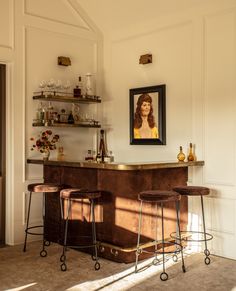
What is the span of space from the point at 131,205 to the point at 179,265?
81 centimetres

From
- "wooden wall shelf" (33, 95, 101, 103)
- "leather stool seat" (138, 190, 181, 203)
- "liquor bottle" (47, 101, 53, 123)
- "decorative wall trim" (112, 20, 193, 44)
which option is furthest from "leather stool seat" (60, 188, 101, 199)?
"decorative wall trim" (112, 20, 193, 44)

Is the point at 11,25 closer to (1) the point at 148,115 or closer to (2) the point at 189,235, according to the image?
(1) the point at 148,115

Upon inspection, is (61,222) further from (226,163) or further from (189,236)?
(226,163)

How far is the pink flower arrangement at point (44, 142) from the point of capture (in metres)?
5.41

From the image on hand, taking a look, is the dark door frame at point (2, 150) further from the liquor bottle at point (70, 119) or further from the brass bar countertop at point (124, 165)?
the liquor bottle at point (70, 119)

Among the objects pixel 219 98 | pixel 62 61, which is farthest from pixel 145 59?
pixel 219 98

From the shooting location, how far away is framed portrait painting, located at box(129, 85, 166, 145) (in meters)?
5.37

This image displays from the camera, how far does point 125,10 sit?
18.6ft

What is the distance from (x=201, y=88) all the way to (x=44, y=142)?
6.98 ft

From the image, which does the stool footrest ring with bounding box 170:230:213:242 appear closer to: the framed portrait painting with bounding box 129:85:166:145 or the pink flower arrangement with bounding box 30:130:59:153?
the framed portrait painting with bounding box 129:85:166:145

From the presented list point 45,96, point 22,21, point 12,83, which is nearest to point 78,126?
point 45,96

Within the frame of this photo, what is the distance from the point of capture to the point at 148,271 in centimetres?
415

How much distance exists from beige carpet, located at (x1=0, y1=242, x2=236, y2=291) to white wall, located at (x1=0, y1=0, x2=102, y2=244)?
0.91m

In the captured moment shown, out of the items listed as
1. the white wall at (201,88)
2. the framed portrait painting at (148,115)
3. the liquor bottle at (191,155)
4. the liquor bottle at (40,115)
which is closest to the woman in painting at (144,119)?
the framed portrait painting at (148,115)
